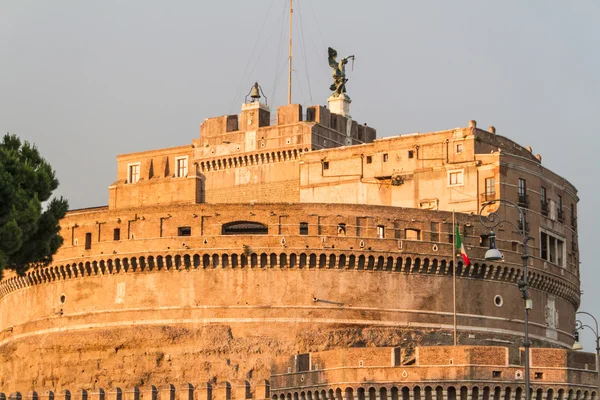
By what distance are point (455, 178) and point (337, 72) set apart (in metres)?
14.1

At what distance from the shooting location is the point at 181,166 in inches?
3396

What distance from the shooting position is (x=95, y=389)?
234ft

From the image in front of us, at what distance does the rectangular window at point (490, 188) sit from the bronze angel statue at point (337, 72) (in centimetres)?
1458

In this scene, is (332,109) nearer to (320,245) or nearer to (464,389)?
(320,245)

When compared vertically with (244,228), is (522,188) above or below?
above

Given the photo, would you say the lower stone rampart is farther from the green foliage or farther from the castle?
the green foliage

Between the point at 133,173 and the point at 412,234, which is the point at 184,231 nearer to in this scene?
the point at 412,234

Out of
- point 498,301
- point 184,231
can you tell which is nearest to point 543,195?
point 498,301

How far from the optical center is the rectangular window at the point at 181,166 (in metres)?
85.9

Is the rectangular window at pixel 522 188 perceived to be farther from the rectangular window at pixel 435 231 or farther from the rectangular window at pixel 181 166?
the rectangular window at pixel 181 166

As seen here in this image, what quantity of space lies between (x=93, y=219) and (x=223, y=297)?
7.38 m

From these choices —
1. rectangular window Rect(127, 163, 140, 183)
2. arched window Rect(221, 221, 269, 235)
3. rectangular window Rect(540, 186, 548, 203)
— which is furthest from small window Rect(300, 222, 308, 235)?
rectangular window Rect(127, 163, 140, 183)

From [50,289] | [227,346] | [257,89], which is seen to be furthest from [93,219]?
[257,89]

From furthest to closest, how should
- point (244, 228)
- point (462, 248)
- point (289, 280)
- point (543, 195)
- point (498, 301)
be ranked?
point (543, 195) → point (498, 301) → point (244, 228) → point (462, 248) → point (289, 280)
